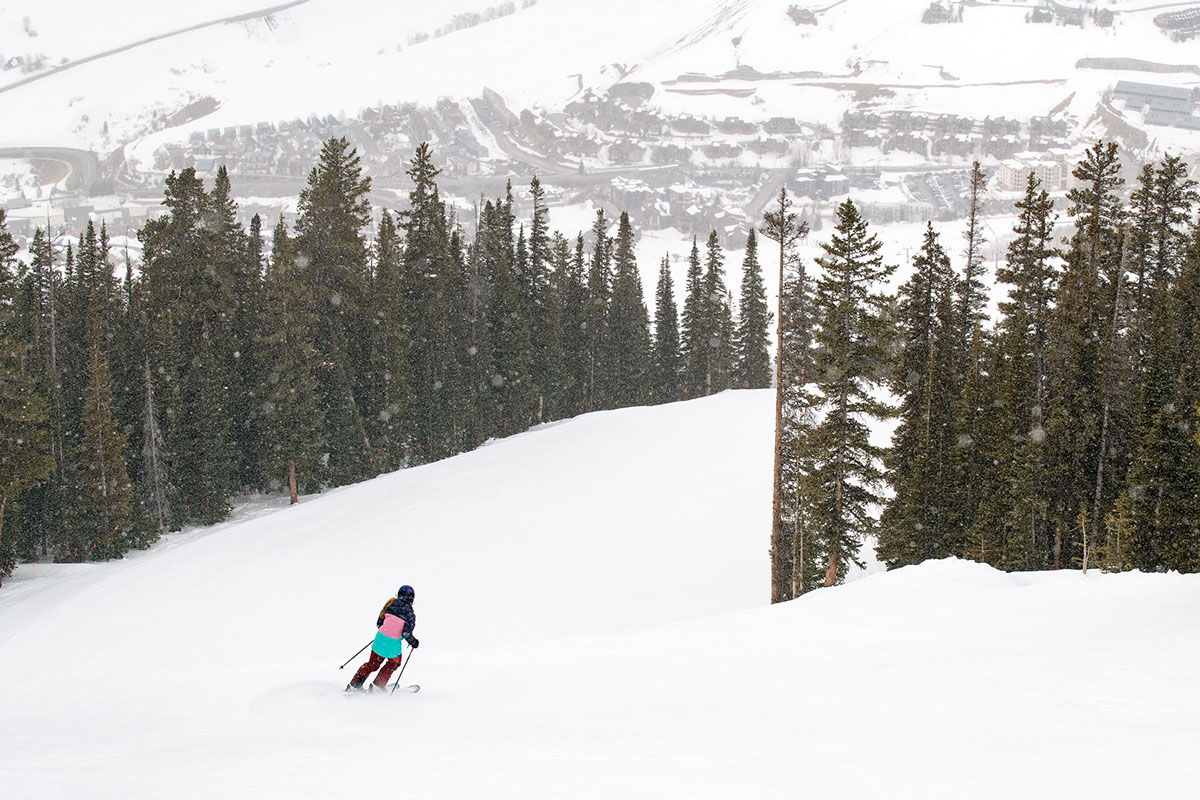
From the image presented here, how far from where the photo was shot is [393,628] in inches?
484

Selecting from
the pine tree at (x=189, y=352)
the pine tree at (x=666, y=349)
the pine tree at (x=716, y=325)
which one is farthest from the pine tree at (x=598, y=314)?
the pine tree at (x=189, y=352)

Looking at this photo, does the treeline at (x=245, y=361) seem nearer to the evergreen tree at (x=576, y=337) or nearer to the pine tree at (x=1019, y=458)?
the evergreen tree at (x=576, y=337)

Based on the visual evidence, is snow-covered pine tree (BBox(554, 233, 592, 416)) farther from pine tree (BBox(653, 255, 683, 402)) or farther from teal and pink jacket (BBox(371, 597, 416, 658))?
teal and pink jacket (BBox(371, 597, 416, 658))

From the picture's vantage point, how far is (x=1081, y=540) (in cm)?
2889

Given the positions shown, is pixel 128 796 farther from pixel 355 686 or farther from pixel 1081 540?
pixel 1081 540

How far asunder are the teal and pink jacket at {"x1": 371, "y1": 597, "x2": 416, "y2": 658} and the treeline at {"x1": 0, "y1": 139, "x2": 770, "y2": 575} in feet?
102

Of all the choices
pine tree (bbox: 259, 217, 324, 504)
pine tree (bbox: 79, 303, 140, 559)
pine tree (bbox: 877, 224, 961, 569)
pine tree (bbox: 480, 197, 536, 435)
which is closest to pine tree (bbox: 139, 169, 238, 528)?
pine tree (bbox: 259, 217, 324, 504)

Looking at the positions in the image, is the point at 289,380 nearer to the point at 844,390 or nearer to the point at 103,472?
the point at 103,472

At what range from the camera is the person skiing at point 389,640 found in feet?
40.4

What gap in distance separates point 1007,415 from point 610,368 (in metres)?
51.3

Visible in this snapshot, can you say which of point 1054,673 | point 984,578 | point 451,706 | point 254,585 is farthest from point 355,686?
point 254,585

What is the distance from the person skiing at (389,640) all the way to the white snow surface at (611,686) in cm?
45

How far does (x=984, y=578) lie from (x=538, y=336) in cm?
5219

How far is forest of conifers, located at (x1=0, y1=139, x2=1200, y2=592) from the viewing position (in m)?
26.7
